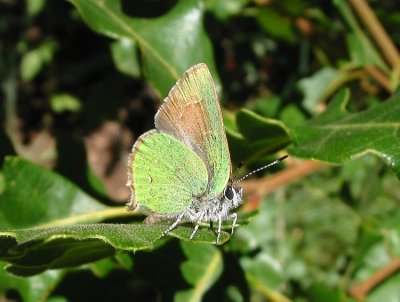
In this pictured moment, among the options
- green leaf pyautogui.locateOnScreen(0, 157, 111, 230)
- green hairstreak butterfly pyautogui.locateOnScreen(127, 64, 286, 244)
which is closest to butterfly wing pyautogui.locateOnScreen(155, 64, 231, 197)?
green hairstreak butterfly pyautogui.locateOnScreen(127, 64, 286, 244)

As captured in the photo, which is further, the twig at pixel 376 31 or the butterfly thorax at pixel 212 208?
the twig at pixel 376 31

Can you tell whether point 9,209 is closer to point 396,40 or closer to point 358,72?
point 358,72

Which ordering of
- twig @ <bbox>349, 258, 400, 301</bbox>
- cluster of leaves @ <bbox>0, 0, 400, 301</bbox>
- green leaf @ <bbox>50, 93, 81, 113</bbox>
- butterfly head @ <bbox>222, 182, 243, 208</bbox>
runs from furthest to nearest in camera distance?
green leaf @ <bbox>50, 93, 81, 113</bbox> < twig @ <bbox>349, 258, 400, 301</bbox> < butterfly head @ <bbox>222, 182, 243, 208</bbox> < cluster of leaves @ <bbox>0, 0, 400, 301</bbox>

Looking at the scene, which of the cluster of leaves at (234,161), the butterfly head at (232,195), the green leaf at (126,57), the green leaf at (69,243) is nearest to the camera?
the green leaf at (69,243)

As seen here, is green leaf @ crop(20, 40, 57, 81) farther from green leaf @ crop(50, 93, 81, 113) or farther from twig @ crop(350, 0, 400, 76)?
twig @ crop(350, 0, 400, 76)

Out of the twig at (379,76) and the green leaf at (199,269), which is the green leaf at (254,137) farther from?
the twig at (379,76)

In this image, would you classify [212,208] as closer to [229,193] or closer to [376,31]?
[229,193]

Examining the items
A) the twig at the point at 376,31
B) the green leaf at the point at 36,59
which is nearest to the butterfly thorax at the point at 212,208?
the twig at the point at 376,31
